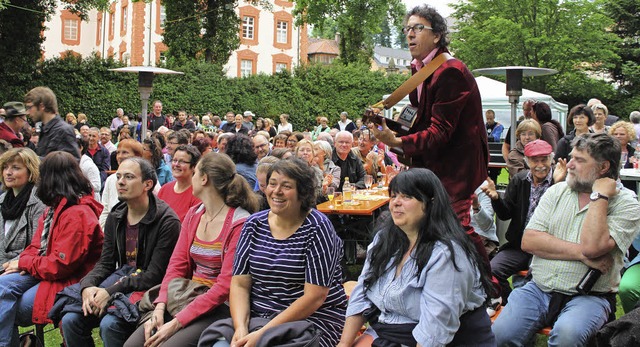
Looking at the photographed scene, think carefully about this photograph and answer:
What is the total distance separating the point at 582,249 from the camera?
3564 millimetres

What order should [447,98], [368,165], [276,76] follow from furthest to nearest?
[276,76], [368,165], [447,98]

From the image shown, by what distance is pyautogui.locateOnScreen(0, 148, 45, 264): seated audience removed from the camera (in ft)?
16.2

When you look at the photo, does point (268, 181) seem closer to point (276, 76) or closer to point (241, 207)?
point (241, 207)

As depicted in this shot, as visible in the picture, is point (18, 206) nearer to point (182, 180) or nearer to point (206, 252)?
point (182, 180)

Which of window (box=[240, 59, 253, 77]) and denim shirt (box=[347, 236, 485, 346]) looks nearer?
denim shirt (box=[347, 236, 485, 346])

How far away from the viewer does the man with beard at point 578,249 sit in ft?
11.5

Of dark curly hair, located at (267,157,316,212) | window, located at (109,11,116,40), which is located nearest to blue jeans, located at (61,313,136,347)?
dark curly hair, located at (267,157,316,212)

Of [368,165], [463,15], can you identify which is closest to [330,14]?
[463,15]

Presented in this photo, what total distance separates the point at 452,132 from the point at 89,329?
2702 millimetres

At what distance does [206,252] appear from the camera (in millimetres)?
3992

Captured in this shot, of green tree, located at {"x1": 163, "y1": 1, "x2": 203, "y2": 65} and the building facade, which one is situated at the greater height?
the building facade

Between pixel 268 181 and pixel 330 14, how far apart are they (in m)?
28.1

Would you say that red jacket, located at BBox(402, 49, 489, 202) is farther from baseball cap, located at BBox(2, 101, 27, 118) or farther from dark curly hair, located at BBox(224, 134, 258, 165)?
baseball cap, located at BBox(2, 101, 27, 118)

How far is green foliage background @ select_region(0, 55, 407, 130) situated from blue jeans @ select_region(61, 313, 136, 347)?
19537 mm
